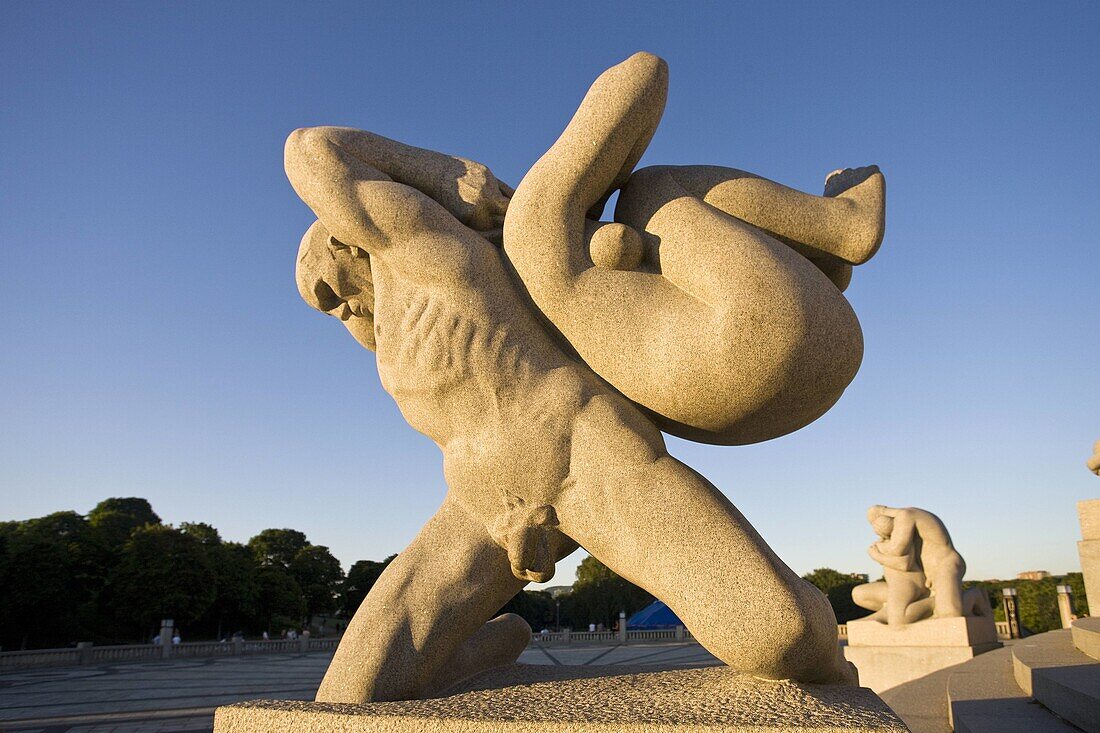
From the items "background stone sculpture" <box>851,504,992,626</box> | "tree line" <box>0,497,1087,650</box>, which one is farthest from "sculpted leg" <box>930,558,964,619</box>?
"tree line" <box>0,497,1087,650</box>

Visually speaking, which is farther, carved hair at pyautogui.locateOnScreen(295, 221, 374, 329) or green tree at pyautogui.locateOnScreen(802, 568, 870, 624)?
green tree at pyautogui.locateOnScreen(802, 568, 870, 624)

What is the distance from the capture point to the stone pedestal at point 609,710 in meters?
2.54

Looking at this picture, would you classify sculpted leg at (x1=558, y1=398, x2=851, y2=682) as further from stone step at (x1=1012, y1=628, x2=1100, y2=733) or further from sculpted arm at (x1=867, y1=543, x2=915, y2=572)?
sculpted arm at (x1=867, y1=543, x2=915, y2=572)

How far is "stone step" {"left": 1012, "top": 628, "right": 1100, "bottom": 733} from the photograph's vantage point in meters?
4.80

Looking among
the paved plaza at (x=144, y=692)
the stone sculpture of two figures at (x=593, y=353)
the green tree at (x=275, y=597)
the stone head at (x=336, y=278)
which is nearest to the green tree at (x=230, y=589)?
the green tree at (x=275, y=597)

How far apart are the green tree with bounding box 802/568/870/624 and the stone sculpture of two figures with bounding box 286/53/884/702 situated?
30.7 meters

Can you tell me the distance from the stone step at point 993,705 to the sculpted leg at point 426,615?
4.16m

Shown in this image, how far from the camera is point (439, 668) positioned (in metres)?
3.48

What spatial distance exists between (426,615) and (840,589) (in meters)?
37.1

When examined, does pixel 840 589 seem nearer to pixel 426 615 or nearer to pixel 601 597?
pixel 601 597

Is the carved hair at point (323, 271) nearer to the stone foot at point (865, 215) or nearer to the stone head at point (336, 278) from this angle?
the stone head at point (336, 278)

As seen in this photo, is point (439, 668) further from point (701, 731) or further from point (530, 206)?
point (530, 206)

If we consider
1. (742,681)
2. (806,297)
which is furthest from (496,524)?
(806,297)

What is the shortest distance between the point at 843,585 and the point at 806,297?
38220 mm
